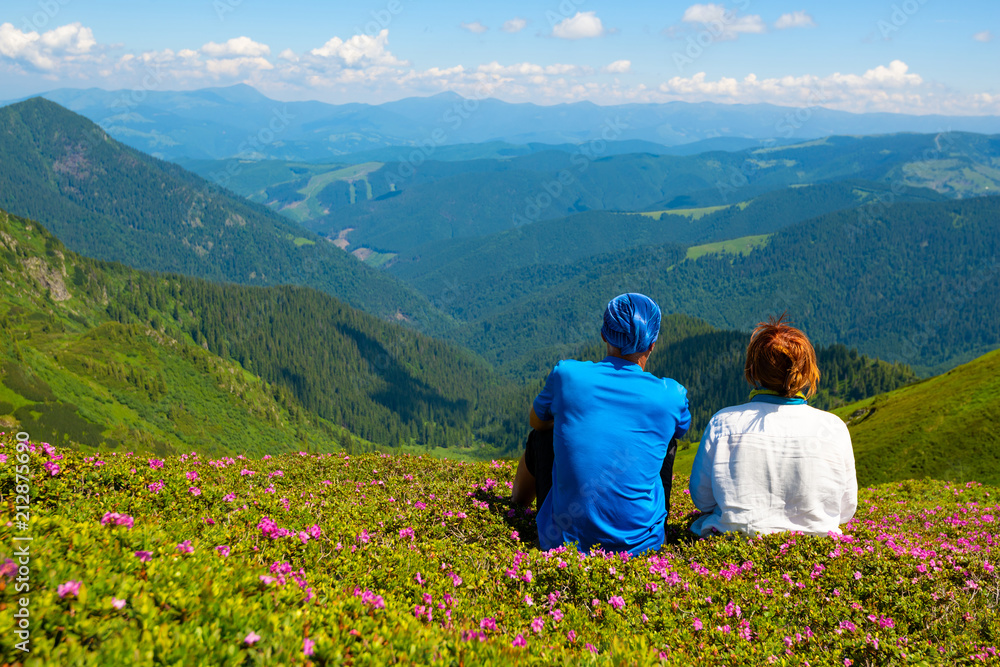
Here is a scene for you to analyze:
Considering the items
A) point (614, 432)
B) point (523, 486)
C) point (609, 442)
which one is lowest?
point (523, 486)

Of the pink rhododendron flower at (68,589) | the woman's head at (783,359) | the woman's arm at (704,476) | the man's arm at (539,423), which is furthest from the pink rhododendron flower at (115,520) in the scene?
the woman's head at (783,359)

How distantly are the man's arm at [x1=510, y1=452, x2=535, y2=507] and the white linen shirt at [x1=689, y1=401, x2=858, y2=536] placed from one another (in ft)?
8.88

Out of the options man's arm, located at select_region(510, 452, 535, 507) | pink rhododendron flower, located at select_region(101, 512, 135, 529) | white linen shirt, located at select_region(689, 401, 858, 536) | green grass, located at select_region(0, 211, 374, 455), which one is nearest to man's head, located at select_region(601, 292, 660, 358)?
white linen shirt, located at select_region(689, 401, 858, 536)

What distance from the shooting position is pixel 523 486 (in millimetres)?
10016

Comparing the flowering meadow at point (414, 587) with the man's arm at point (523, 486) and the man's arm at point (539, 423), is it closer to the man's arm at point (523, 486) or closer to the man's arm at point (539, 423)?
the man's arm at point (523, 486)

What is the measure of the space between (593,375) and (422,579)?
11.3 ft

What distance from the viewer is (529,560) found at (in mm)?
7418

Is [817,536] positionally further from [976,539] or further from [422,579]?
[976,539]

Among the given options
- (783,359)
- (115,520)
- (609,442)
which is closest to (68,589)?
(115,520)

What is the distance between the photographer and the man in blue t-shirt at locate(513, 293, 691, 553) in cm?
770

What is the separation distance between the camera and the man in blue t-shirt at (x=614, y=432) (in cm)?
770

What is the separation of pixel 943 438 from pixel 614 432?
54432mm

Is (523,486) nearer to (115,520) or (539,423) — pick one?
(539,423)

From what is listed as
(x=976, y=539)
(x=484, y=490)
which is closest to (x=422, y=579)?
(x=484, y=490)
